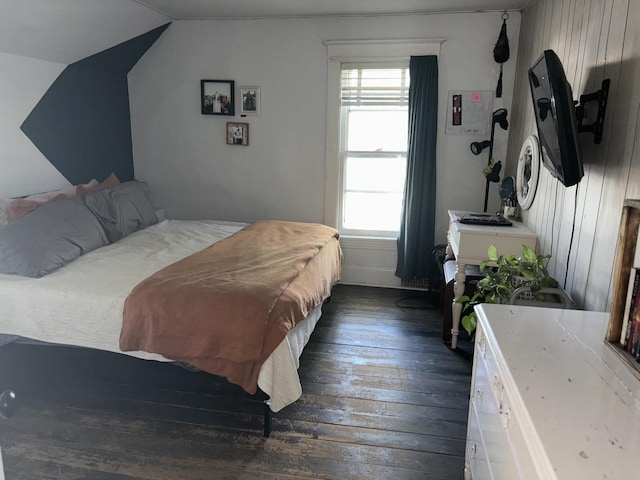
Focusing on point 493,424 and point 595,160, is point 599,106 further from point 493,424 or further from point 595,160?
point 493,424

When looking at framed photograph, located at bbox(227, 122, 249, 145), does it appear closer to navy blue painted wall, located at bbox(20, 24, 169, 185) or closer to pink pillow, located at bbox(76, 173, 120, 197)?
navy blue painted wall, located at bbox(20, 24, 169, 185)

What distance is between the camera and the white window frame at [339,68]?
3844 mm

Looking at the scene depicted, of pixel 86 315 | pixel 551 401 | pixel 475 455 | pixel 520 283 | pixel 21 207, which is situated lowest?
pixel 475 455

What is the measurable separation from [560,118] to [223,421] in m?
2.06

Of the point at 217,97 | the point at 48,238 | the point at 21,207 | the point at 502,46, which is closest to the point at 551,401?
the point at 48,238

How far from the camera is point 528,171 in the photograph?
3096mm

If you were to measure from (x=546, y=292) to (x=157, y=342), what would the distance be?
1.83 meters

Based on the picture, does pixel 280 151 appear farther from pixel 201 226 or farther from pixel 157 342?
pixel 157 342

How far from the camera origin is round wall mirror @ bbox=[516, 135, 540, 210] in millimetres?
2916

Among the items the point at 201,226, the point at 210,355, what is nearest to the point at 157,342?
the point at 210,355

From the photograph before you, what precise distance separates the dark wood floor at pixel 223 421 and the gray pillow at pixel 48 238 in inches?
18.3

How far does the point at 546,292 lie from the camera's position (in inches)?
82.0

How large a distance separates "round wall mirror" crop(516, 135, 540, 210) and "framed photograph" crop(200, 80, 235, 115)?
8.42 ft

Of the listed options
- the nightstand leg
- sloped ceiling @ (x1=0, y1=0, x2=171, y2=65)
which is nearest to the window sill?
the nightstand leg
